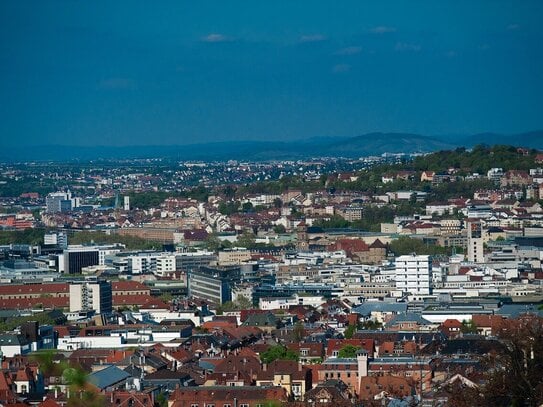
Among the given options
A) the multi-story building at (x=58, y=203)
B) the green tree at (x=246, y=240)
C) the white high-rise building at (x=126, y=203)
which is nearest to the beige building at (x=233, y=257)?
the green tree at (x=246, y=240)

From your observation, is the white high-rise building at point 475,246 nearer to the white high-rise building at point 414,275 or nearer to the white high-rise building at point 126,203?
the white high-rise building at point 414,275

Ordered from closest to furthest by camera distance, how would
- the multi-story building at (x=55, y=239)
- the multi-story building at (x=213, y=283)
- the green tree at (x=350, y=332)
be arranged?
1. the green tree at (x=350, y=332)
2. the multi-story building at (x=213, y=283)
3. the multi-story building at (x=55, y=239)

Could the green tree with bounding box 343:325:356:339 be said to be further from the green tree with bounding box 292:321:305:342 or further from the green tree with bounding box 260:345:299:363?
the green tree with bounding box 260:345:299:363

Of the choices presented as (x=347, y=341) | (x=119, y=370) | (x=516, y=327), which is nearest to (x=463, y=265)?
(x=347, y=341)

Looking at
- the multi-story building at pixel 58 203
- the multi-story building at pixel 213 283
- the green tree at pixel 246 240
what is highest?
the multi-story building at pixel 58 203

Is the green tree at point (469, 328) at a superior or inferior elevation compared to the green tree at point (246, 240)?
inferior

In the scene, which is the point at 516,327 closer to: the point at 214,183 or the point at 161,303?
the point at 161,303

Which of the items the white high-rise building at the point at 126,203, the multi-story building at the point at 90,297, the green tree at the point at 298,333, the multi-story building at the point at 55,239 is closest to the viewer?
the green tree at the point at 298,333

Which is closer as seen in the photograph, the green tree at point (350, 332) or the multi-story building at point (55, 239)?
the green tree at point (350, 332)

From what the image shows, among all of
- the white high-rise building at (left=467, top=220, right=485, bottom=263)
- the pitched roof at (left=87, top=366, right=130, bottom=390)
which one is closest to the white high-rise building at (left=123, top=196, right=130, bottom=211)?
the white high-rise building at (left=467, top=220, right=485, bottom=263)
